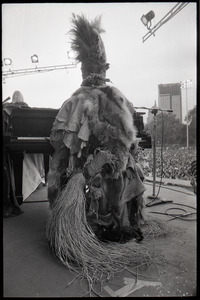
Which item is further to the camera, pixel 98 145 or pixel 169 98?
pixel 169 98

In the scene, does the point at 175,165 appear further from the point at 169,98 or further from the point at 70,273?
the point at 70,273

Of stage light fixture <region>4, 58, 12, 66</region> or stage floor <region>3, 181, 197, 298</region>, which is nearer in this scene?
stage floor <region>3, 181, 197, 298</region>

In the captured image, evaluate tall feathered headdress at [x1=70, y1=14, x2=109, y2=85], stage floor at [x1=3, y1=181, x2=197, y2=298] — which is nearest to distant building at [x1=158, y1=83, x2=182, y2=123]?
tall feathered headdress at [x1=70, y1=14, x2=109, y2=85]

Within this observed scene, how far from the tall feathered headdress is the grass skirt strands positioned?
3.50 ft

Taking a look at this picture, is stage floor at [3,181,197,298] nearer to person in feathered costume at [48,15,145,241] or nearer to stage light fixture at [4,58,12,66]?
person in feathered costume at [48,15,145,241]

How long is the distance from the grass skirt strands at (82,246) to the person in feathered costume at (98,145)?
133 mm

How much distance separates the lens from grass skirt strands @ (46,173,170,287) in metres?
1.54

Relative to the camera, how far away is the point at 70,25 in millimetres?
2105

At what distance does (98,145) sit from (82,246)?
895mm

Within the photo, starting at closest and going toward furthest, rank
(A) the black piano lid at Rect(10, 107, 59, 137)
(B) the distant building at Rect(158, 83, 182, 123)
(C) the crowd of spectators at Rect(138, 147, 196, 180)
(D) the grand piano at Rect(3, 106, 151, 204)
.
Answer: (C) the crowd of spectators at Rect(138, 147, 196, 180) < (D) the grand piano at Rect(3, 106, 151, 204) < (A) the black piano lid at Rect(10, 107, 59, 137) < (B) the distant building at Rect(158, 83, 182, 123)

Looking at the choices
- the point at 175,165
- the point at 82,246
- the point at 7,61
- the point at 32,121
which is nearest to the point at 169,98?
the point at 32,121

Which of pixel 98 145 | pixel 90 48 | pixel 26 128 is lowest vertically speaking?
pixel 98 145

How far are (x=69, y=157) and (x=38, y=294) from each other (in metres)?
1.20

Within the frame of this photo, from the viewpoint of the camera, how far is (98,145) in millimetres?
2014
